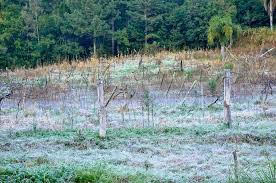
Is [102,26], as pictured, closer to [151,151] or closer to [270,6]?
[270,6]

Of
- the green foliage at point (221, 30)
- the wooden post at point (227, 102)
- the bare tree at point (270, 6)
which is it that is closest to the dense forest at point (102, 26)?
the bare tree at point (270, 6)

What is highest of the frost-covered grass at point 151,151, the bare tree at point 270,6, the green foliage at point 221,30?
the bare tree at point 270,6

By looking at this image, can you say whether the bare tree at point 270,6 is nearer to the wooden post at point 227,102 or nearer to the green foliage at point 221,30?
the green foliage at point 221,30

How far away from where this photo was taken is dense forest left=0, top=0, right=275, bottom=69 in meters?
34.1

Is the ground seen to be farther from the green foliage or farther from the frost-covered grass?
the green foliage

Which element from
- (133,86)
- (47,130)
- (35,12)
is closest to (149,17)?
(35,12)

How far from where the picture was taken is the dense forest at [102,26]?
34094 mm

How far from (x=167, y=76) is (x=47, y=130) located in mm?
10316

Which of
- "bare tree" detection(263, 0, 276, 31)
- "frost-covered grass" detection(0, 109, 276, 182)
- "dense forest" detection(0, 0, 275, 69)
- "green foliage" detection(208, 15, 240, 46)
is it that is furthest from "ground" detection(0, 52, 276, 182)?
"dense forest" detection(0, 0, 275, 69)

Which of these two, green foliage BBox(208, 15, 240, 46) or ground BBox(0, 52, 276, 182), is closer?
ground BBox(0, 52, 276, 182)

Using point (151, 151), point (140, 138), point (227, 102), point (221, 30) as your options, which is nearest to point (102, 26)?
point (221, 30)

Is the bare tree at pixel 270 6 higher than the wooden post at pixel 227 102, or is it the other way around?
the bare tree at pixel 270 6

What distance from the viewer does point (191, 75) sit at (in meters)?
21.0

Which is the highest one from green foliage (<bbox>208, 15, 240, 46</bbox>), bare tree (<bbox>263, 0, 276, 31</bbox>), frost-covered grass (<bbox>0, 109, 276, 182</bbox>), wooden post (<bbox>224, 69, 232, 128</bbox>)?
bare tree (<bbox>263, 0, 276, 31</bbox>)
